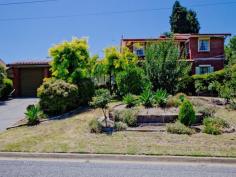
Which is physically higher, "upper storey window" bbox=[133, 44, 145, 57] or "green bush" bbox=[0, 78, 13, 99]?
"upper storey window" bbox=[133, 44, 145, 57]

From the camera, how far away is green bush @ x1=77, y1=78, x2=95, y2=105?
15876 mm

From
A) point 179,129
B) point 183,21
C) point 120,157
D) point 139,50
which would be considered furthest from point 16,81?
point 183,21

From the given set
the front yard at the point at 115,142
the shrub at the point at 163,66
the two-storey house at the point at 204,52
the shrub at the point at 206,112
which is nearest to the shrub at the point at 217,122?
the front yard at the point at 115,142

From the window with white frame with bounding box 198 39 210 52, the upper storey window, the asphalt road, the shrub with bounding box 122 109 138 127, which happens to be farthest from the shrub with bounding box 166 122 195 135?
the window with white frame with bounding box 198 39 210 52

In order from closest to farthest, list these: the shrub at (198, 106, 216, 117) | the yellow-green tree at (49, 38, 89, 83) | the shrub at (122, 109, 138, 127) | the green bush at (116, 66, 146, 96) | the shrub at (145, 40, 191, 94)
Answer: the shrub at (122, 109, 138, 127)
the shrub at (198, 106, 216, 117)
the yellow-green tree at (49, 38, 89, 83)
the green bush at (116, 66, 146, 96)
the shrub at (145, 40, 191, 94)

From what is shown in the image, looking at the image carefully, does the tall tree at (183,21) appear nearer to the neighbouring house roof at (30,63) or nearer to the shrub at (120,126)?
the neighbouring house roof at (30,63)

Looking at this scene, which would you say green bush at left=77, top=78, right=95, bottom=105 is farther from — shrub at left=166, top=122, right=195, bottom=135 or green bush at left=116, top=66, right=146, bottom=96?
shrub at left=166, top=122, right=195, bottom=135

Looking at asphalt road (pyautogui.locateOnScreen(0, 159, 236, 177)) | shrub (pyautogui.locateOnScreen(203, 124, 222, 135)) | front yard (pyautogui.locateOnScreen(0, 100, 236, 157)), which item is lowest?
asphalt road (pyautogui.locateOnScreen(0, 159, 236, 177))

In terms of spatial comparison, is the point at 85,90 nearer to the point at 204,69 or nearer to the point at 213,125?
the point at 213,125

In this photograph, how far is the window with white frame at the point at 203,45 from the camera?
29.2 meters

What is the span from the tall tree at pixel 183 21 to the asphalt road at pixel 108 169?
41384 mm

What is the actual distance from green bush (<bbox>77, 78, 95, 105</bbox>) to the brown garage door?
11.9 m

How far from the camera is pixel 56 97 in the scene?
14.1 metres

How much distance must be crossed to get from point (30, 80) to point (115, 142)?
20.1 meters
